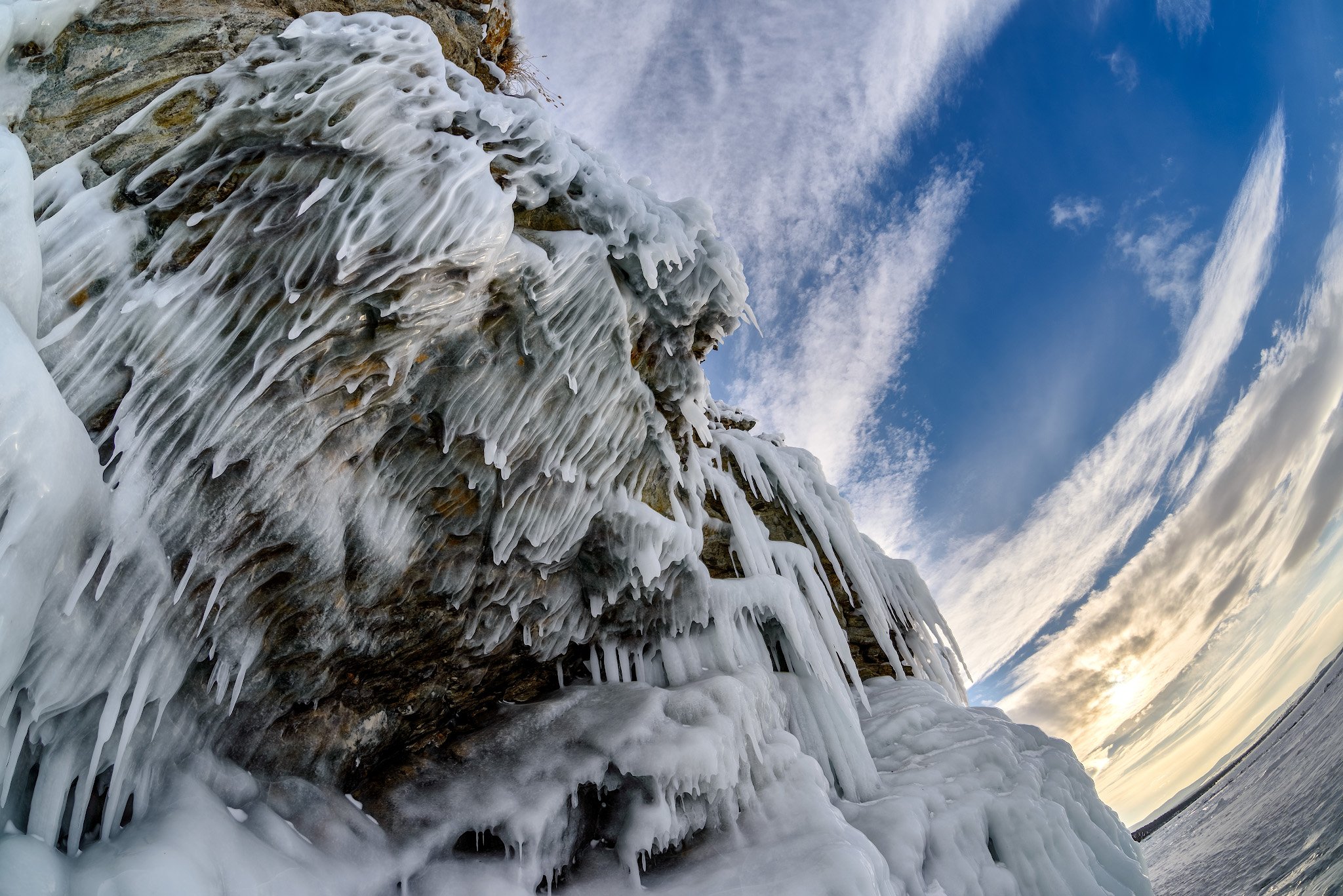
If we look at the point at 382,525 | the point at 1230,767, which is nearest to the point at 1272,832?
the point at 382,525

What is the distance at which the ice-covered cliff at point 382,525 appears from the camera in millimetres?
2600

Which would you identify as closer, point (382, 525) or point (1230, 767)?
point (382, 525)

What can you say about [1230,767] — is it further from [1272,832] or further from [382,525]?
[382,525]

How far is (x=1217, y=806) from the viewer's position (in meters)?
44.5

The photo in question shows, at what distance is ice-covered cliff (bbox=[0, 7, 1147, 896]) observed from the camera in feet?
8.53

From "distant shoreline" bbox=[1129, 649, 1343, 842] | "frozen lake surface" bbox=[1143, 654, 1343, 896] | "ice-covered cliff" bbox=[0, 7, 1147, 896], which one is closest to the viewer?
"ice-covered cliff" bbox=[0, 7, 1147, 896]

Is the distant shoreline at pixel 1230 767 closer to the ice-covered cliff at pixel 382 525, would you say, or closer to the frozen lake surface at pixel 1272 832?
the frozen lake surface at pixel 1272 832

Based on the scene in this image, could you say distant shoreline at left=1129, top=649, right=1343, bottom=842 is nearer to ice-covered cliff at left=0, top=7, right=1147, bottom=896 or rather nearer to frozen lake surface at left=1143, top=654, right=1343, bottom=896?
frozen lake surface at left=1143, top=654, right=1343, bottom=896

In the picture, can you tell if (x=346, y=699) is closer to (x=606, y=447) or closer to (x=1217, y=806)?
(x=606, y=447)

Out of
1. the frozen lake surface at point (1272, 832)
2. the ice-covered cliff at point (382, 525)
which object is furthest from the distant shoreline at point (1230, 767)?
the ice-covered cliff at point (382, 525)

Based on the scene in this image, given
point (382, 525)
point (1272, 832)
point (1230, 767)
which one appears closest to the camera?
point (382, 525)

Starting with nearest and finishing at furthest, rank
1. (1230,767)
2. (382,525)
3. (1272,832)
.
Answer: (382,525)
(1272,832)
(1230,767)

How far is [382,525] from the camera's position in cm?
378

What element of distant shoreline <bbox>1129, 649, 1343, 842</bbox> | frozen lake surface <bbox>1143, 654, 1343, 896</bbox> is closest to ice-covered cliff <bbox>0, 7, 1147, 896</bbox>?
frozen lake surface <bbox>1143, 654, 1343, 896</bbox>
